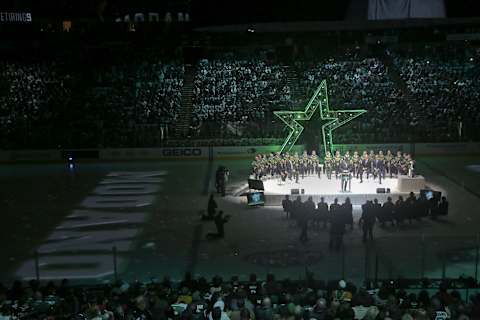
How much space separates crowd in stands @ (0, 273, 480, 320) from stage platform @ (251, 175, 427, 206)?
1059 centimetres

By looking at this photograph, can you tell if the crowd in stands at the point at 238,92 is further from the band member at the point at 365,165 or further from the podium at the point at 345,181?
the podium at the point at 345,181

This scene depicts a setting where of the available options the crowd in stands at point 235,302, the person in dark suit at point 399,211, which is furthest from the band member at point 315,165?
the crowd in stands at point 235,302

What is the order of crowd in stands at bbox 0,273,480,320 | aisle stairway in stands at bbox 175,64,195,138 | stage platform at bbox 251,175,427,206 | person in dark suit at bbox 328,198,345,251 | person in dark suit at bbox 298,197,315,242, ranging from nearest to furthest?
crowd in stands at bbox 0,273,480,320
person in dark suit at bbox 328,198,345,251
person in dark suit at bbox 298,197,315,242
stage platform at bbox 251,175,427,206
aisle stairway in stands at bbox 175,64,195,138

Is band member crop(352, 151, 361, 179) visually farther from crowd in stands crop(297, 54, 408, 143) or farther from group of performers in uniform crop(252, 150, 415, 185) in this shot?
crowd in stands crop(297, 54, 408, 143)

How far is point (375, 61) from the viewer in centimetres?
4638

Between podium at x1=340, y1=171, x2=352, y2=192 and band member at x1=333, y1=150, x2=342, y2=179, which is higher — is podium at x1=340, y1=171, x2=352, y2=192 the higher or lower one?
the lower one

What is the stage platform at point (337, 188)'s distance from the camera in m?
25.2

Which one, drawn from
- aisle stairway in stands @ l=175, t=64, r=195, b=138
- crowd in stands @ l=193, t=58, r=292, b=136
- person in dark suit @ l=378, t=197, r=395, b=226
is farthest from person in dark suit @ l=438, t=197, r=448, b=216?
aisle stairway in stands @ l=175, t=64, r=195, b=138

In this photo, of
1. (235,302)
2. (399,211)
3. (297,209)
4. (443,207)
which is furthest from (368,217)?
(235,302)

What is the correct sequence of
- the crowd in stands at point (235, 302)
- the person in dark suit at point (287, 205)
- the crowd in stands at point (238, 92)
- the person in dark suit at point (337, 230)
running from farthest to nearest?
the crowd in stands at point (238, 92)
the person in dark suit at point (287, 205)
the person in dark suit at point (337, 230)
the crowd in stands at point (235, 302)

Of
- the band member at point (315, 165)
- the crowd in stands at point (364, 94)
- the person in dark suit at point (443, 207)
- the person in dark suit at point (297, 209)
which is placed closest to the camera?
the person in dark suit at point (297, 209)

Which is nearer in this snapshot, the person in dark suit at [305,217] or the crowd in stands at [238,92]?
the person in dark suit at [305,217]

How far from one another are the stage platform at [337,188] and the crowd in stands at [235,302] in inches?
417

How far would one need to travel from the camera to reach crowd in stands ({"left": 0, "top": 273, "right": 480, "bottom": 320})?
1145 cm
